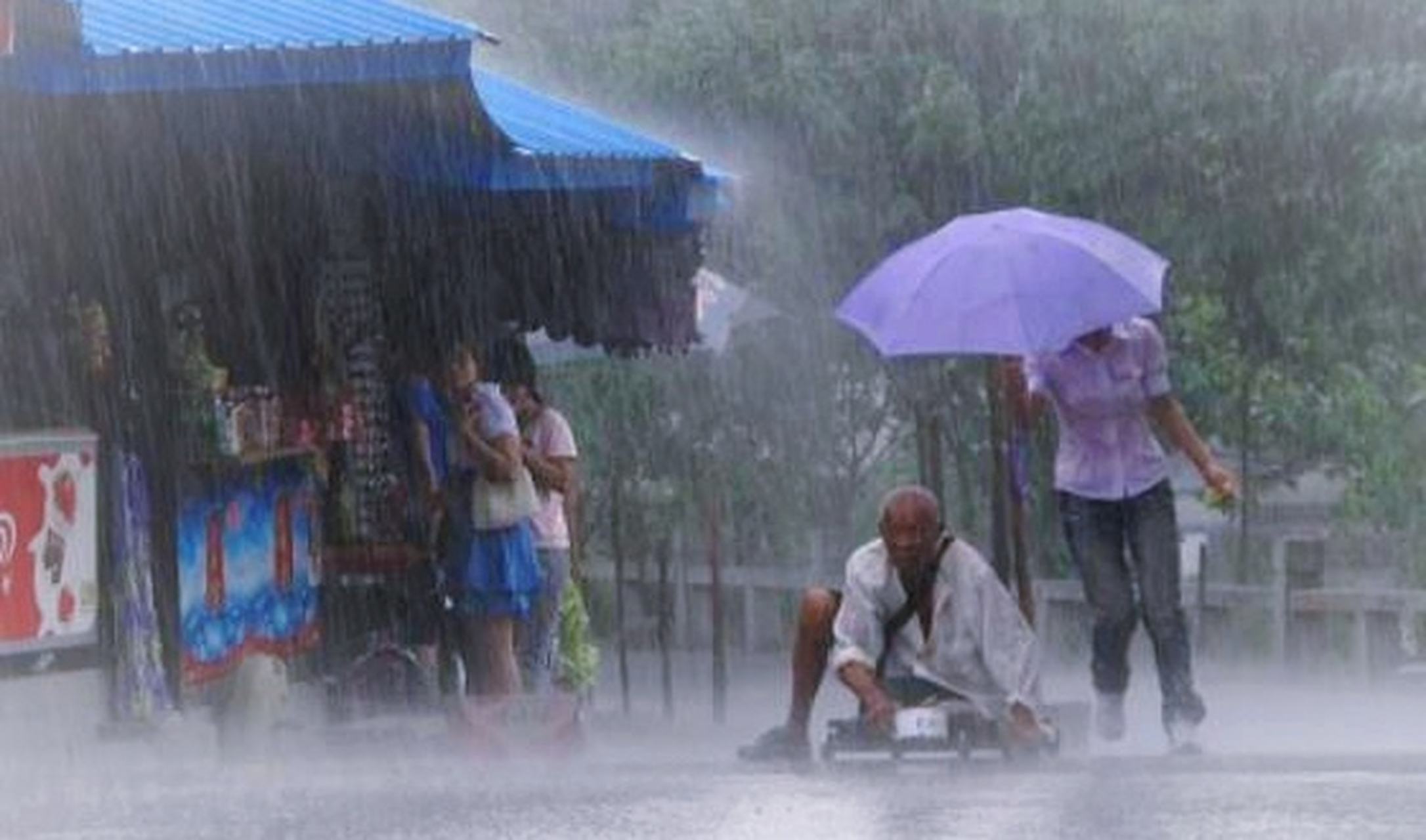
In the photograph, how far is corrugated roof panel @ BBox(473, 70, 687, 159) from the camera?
12453 mm

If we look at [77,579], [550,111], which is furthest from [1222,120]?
[77,579]

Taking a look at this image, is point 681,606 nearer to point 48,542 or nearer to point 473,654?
point 473,654

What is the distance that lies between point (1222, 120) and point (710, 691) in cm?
431

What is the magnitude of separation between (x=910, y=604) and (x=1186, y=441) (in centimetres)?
130

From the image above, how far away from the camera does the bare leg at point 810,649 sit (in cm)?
1167

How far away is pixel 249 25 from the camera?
11008 millimetres

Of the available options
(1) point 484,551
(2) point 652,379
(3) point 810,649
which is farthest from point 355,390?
(2) point 652,379

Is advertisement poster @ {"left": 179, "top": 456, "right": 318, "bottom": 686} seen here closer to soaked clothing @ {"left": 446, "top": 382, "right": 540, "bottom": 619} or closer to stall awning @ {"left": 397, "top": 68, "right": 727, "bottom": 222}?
soaked clothing @ {"left": 446, "top": 382, "right": 540, "bottom": 619}

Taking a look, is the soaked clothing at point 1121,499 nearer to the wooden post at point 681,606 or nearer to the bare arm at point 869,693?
the bare arm at point 869,693

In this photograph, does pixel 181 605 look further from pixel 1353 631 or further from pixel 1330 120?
pixel 1353 631

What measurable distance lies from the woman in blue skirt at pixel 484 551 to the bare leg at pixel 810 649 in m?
2.02

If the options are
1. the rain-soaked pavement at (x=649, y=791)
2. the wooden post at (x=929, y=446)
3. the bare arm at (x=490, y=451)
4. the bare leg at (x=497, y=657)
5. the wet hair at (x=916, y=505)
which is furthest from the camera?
the wooden post at (x=929, y=446)

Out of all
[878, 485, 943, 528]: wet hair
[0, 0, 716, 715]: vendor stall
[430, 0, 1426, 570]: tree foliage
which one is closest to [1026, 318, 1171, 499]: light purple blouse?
[878, 485, 943, 528]: wet hair

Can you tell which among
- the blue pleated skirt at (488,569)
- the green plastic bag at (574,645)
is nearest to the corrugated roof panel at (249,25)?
the blue pleated skirt at (488,569)
